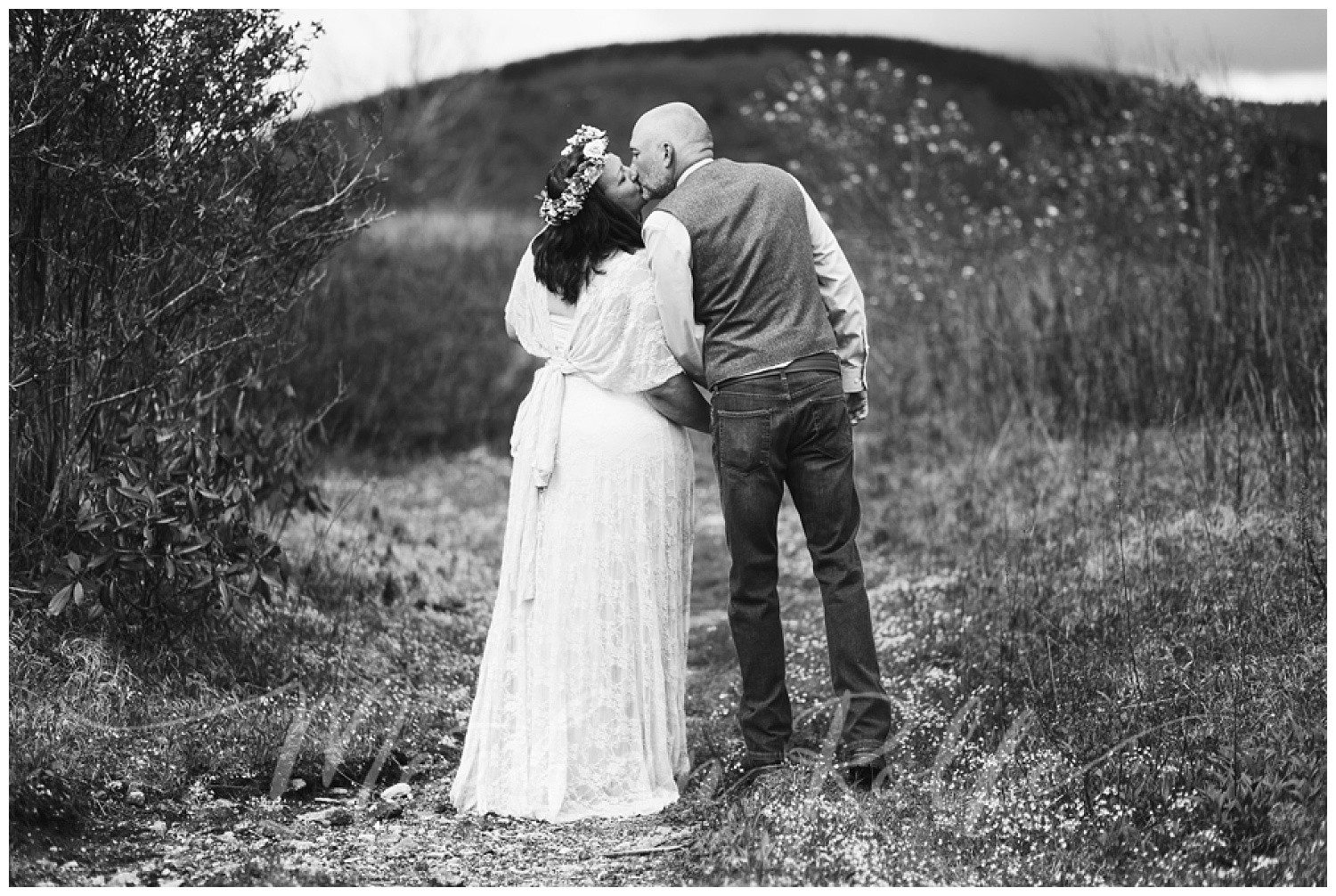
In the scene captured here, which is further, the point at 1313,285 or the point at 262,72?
the point at 1313,285

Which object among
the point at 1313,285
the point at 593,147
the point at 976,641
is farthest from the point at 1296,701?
the point at 1313,285

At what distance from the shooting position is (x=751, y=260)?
14.5 feet

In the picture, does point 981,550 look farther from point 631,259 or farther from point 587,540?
point 631,259

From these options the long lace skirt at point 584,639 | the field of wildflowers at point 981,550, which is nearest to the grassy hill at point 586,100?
the field of wildflowers at point 981,550

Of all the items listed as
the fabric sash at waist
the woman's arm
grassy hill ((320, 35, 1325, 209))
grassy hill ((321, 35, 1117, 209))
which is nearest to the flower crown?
the fabric sash at waist

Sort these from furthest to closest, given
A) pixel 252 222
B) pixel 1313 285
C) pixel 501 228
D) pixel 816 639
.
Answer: pixel 501 228, pixel 1313 285, pixel 816 639, pixel 252 222

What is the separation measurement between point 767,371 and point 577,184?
2.88 ft

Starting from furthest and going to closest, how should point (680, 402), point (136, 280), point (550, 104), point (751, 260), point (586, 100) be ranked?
point (550, 104) < point (586, 100) < point (136, 280) < point (680, 402) < point (751, 260)

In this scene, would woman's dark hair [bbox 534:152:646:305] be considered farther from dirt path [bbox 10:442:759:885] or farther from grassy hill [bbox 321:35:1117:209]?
grassy hill [bbox 321:35:1117:209]

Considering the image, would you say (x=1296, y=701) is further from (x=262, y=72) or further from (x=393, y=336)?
(x=393, y=336)

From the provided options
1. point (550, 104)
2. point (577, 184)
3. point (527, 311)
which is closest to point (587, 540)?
point (527, 311)

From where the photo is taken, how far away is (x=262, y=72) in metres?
5.73

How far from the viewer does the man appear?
445 cm

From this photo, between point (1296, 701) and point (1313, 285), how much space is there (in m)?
4.14
